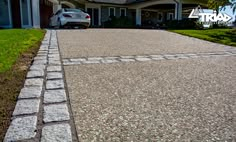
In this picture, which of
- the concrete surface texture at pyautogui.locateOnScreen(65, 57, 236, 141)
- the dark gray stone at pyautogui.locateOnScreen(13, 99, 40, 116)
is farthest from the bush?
the dark gray stone at pyautogui.locateOnScreen(13, 99, 40, 116)

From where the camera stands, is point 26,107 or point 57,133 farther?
point 26,107

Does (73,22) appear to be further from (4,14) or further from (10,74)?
(10,74)

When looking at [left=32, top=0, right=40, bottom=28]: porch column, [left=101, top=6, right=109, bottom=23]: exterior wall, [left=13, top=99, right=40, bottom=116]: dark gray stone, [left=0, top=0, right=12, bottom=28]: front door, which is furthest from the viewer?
[left=101, top=6, right=109, bottom=23]: exterior wall

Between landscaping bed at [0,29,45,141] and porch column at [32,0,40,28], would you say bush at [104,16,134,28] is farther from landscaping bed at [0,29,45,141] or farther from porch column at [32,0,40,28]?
landscaping bed at [0,29,45,141]

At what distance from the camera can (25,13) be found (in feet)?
57.0

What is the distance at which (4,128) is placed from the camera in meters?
2.86

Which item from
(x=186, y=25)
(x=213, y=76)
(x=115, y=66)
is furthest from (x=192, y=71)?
(x=186, y=25)

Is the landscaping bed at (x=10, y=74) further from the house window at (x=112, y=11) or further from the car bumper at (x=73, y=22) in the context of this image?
the house window at (x=112, y=11)

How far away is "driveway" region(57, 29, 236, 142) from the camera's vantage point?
289cm

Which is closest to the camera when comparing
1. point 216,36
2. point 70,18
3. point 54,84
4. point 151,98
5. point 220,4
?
point 151,98

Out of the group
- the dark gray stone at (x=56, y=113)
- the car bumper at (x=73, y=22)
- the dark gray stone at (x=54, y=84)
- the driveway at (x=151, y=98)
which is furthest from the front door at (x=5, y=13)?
the dark gray stone at (x=56, y=113)

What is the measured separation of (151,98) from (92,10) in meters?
26.0

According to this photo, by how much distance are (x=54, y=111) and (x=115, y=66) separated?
297cm

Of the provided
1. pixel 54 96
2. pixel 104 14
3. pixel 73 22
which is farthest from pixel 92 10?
pixel 54 96
